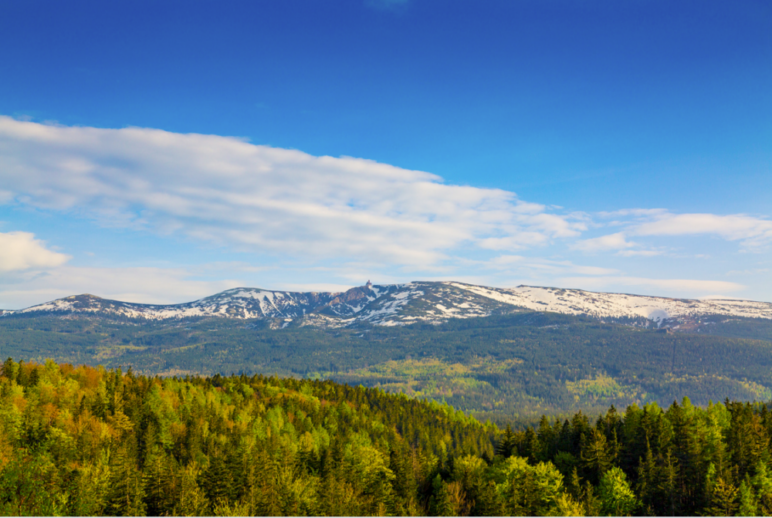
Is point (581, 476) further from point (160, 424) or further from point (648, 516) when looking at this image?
point (160, 424)

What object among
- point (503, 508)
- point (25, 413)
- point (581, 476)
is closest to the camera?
point (503, 508)

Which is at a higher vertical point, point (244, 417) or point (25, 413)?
point (25, 413)

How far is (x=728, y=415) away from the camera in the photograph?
128000 millimetres

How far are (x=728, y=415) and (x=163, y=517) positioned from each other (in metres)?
128

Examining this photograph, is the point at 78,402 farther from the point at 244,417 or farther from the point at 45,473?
the point at 45,473

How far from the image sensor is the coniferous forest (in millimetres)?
86625

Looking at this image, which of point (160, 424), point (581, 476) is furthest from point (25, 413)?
point (581, 476)

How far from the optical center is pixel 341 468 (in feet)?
354

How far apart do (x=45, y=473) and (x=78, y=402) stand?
5531 cm

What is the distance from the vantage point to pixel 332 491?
303 ft

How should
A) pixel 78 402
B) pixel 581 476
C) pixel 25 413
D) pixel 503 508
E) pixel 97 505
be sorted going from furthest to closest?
pixel 78 402 → pixel 25 413 → pixel 581 476 → pixel 503 508 → pixel 97 505

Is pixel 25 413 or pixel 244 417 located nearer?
pixel 25 413

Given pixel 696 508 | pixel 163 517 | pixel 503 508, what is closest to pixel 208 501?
pixel 163 517

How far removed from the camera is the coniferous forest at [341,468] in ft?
284
